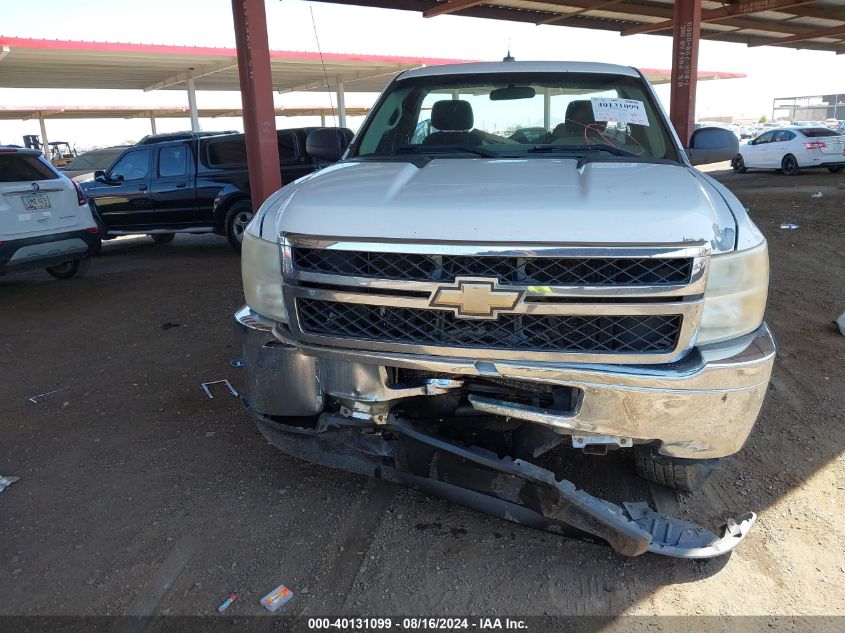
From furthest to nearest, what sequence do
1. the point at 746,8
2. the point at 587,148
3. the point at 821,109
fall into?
the point at 821,109, the point at 746,8, the point at 587,148

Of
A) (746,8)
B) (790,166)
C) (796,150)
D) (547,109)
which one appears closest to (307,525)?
(547,109)

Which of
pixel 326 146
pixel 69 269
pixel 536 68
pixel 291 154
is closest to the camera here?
pixel 536 68

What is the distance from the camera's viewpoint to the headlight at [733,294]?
232 centimetres

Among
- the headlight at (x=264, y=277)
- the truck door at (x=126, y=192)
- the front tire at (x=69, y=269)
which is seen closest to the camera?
the headlight at (x=264, y=277)

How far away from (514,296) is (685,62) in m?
12.6

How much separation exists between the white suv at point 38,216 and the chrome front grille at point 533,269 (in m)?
6.29

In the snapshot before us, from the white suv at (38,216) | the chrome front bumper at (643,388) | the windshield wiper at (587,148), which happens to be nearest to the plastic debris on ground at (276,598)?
the chrome front bumper at (643,388)

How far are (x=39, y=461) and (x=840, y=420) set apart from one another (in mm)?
4727

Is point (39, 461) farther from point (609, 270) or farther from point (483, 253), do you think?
point (609, 270)

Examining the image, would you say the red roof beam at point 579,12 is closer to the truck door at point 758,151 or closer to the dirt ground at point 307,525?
the truck door at point 758,151

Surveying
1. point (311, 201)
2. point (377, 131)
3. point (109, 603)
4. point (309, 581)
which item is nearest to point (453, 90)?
point (377, 131)

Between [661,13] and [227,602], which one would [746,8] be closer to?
[661,13]

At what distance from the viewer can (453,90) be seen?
4.12 metres

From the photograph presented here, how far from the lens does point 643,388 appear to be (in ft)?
7.61
